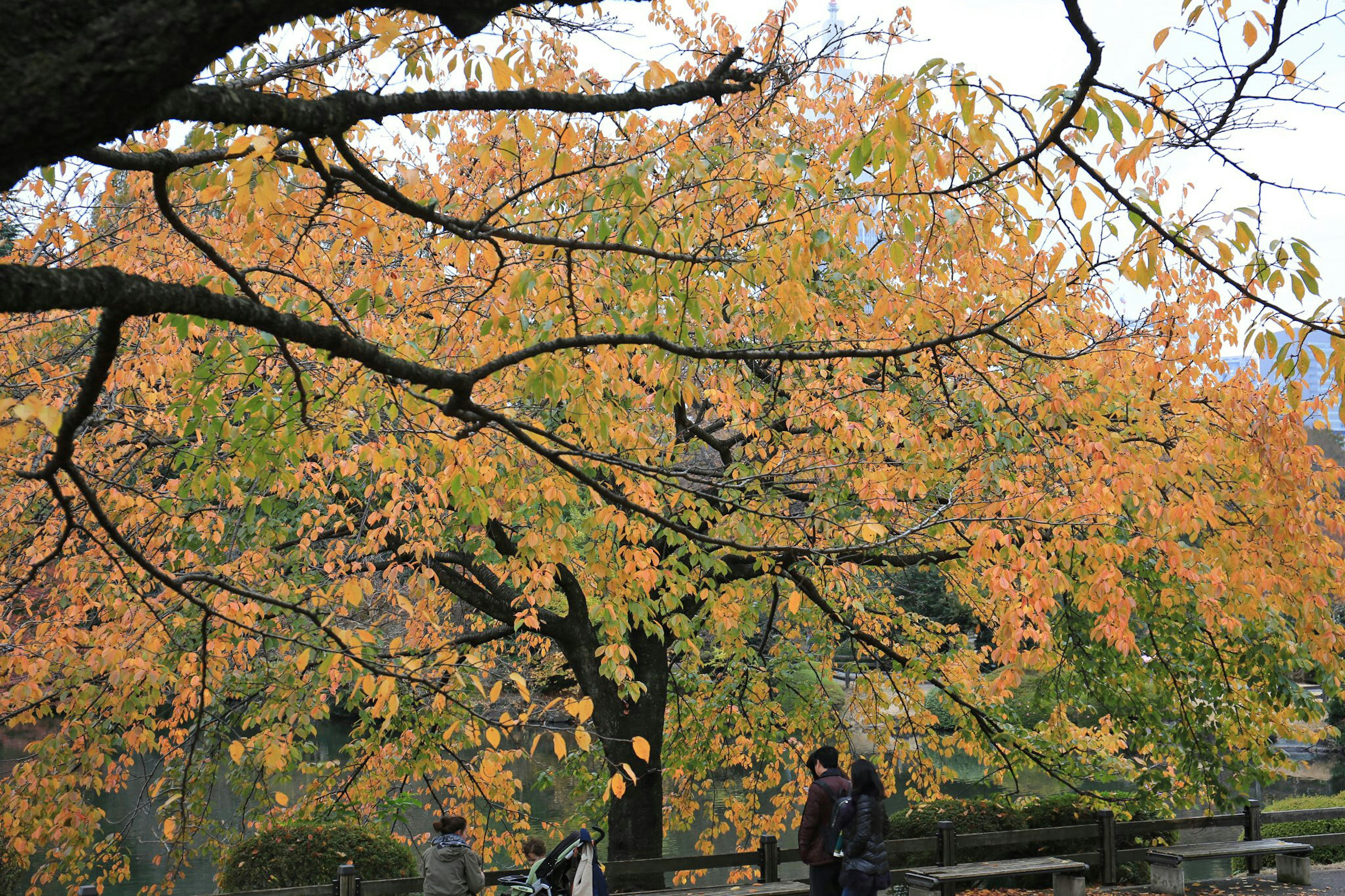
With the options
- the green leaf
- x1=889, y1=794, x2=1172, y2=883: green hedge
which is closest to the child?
x1=889, y1=794, x2=1172, y2=883: green hedge

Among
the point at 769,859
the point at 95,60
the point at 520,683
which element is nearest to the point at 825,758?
the point at 769,859

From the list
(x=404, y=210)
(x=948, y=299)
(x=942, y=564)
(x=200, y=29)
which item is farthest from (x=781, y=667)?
(x=200, y=29)

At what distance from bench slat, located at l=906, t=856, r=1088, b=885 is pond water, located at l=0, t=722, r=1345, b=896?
4.72 feet

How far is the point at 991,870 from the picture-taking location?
9766 mm

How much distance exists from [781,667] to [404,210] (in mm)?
8575

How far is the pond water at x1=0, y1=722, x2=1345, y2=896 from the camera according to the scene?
52.3ft

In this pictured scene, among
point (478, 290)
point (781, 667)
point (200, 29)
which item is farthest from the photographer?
point (781, 667)

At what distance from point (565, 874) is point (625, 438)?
13.1ft

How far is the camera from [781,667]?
36.1 ft

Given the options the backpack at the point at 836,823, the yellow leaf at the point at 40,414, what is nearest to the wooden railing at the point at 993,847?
the backpack at the point at 836,823

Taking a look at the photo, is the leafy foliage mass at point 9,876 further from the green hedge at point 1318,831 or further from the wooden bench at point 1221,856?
the green hedge at point 1318,831

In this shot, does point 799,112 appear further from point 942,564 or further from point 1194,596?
point 1194,596

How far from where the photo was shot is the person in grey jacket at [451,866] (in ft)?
25.4

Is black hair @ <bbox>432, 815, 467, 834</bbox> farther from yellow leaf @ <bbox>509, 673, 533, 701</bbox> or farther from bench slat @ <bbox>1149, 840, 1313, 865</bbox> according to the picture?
bench slat @ <bbox>1149, 840, 1313, 865</bbox>
